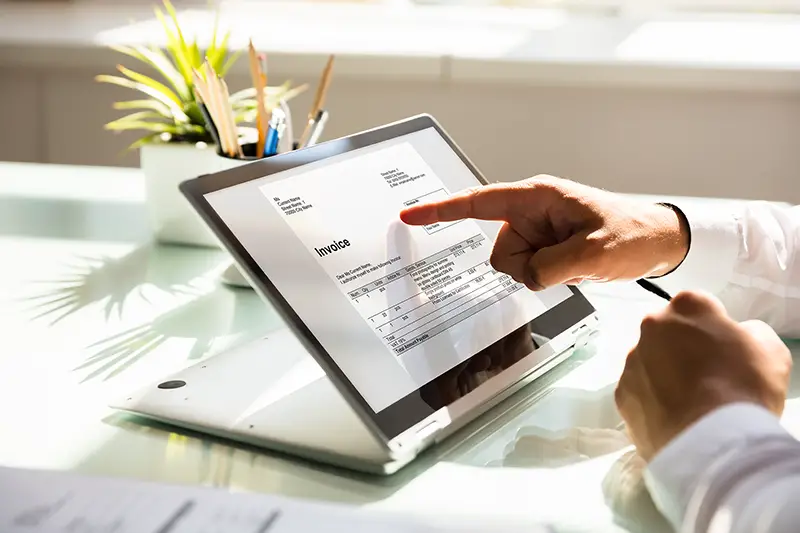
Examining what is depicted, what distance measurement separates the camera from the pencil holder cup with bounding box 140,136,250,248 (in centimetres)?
110

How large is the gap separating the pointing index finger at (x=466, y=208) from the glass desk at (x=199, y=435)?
0.48 feet

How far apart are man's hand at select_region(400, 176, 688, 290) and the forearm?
0.24m

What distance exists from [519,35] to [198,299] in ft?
3.48

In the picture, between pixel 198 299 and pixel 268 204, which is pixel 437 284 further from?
pixel 198 299

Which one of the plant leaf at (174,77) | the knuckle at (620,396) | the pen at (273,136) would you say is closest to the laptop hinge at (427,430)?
the knuckle at (620,396)

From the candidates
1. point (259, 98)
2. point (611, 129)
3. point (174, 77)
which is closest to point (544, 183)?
point (259, 98)

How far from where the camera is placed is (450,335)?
0.73m

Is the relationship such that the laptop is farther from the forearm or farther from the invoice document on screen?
the forearm

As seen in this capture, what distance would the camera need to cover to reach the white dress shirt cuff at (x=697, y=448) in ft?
1.80

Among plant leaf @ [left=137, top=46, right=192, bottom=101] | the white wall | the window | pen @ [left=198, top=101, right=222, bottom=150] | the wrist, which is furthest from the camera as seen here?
the window

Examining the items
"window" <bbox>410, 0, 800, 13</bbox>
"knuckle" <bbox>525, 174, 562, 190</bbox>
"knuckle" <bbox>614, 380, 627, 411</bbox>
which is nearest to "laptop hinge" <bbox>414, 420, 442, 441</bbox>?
"knuckle" <bbox>614, 380, 627, 411</bbox>

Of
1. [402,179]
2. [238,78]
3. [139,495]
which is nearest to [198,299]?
[402,179]

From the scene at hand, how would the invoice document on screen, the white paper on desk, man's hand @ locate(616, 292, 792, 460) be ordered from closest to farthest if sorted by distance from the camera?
1. the white paper on desk
2. man's hand @ locate(616, 292, 792, 460)
3. the invoice document on screen

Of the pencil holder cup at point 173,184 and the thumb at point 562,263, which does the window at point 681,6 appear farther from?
the thumb at point 562,263
